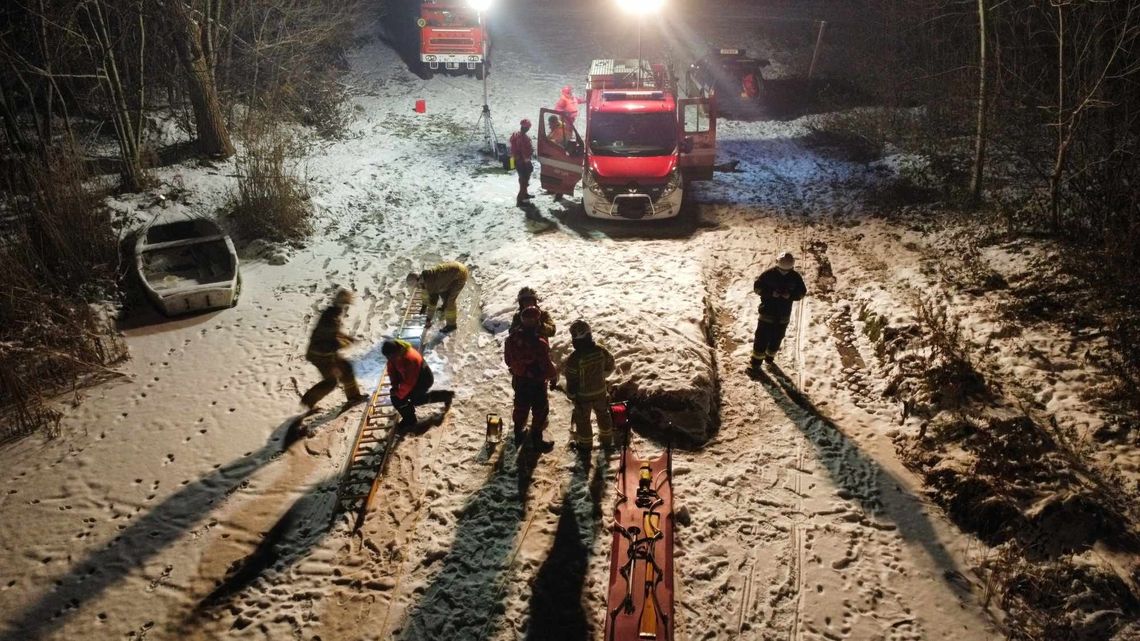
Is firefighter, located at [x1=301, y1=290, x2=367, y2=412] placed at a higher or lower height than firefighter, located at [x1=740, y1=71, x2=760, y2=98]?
lower

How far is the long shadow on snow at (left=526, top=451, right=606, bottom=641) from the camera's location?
466 centimetres

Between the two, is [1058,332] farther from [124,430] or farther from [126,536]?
[124,430]

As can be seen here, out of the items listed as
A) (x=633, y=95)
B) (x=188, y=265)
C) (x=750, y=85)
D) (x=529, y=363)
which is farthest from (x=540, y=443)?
(x=750, y=85)

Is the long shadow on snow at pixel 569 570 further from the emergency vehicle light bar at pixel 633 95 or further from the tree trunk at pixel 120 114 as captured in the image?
the tree trunk at pixel 120 114

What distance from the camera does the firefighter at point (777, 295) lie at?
7.20 meters

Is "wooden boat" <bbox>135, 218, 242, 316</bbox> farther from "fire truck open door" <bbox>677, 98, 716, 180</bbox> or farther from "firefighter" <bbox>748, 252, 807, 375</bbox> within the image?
"fire truck open door" <bbox>677, 98, 716, 180</bbox>

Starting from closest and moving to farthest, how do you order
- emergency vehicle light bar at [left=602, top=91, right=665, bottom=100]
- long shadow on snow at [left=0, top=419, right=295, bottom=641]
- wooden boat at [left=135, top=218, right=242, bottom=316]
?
long shadow on snow at [left=0, top=419, right=295, bottom=641] < wooden boat at [left=135, top=218, right=242, bottom=316] < emergency vehicle light bar at [left=602, top=91, right=665, bottom=100]

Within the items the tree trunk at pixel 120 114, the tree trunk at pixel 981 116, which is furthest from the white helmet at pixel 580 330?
the tree trunk at pixel 120 114

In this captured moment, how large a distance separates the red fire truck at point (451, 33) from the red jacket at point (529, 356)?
16019mm

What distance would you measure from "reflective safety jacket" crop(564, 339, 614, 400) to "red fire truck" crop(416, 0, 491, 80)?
16.3 m

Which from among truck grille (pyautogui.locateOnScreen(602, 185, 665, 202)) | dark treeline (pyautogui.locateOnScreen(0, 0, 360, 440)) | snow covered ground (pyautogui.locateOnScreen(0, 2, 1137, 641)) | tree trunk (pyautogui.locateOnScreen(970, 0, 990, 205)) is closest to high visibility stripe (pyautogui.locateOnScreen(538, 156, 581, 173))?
truck grille (pyautogui.locateOnScreen(602, 185, 665, 202))

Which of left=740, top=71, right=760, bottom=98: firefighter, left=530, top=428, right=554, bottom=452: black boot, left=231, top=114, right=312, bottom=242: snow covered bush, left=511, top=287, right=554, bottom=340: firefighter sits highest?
left=740, top=71, right=760, bottom=98: firefighter

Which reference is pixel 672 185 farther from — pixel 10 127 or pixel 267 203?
pixel 10 127

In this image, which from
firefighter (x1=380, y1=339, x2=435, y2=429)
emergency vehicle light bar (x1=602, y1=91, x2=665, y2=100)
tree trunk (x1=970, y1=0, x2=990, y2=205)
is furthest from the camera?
emergency vehicle light bar (x1=602, y1=91, x2=665, y2=100)
